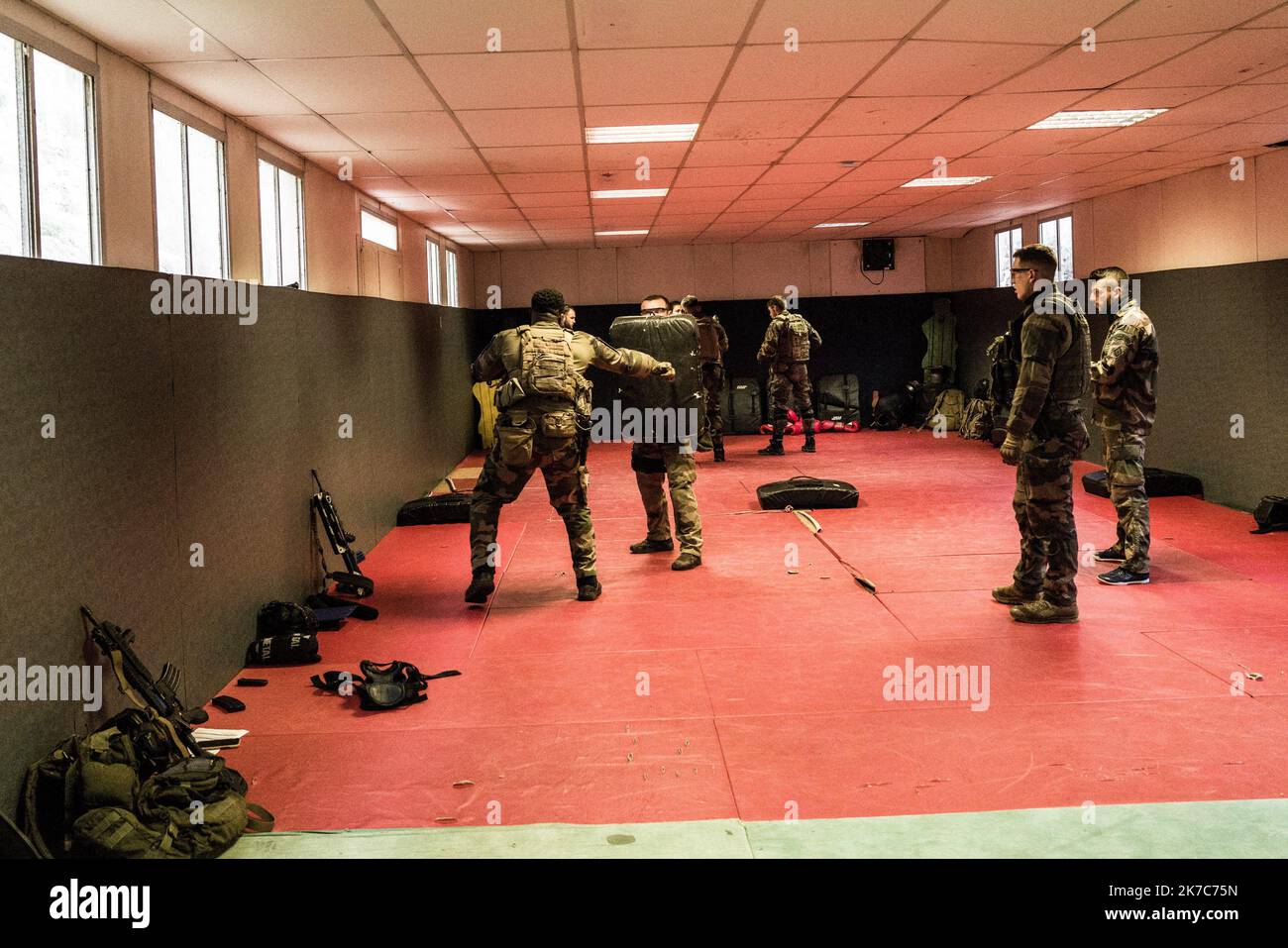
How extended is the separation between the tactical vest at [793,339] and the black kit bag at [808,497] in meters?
3.41

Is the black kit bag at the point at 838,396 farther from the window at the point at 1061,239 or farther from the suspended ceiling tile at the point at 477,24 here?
the suspended ceiling tile at the point at 477,24

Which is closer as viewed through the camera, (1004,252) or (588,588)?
(588,588)

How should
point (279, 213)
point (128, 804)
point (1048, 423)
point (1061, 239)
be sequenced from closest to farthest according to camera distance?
1. point (128, 804)
2. point (1048, 423)
3. point (279, 213)
4. point (1061, 239)

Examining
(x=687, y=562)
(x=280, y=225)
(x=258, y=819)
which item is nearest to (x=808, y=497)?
(x=687, y=562)

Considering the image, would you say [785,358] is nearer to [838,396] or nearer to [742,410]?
[742,410]

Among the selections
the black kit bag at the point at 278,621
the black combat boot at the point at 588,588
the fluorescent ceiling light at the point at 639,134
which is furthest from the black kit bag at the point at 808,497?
the black kit bag at the point at 278,621

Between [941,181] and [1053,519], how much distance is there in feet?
17.1

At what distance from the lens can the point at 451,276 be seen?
13.9m

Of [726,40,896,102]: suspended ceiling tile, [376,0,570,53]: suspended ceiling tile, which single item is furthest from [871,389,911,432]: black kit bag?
[376,0,570,53]: suspended ceiling tile

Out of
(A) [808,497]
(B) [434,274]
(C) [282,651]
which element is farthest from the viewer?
(B) [434,274]

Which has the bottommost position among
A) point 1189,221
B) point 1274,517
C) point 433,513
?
point 1274,517

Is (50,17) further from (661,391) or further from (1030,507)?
(1030,507)

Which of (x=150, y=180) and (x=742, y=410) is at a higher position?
(x=150, y=180)

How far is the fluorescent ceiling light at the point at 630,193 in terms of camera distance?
30.5 ft
